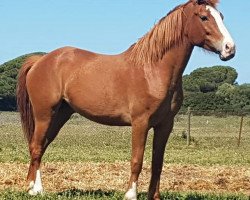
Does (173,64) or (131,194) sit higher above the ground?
(173,64)

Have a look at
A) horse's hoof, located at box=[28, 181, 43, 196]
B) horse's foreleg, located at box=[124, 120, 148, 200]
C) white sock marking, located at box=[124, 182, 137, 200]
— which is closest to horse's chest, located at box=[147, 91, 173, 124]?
horse's foreleg, located at box=[124, 120, 148, 200]

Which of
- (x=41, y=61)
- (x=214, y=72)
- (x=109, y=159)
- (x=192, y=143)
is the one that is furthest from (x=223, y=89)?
(x=41, y=61)

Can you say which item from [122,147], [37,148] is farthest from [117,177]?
[122,147]

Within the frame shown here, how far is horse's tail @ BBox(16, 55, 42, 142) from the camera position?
25.2ft

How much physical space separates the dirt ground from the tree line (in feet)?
69.6

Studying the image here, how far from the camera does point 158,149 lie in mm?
6688

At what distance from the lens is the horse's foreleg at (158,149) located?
255 inches

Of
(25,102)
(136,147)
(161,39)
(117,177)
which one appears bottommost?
(117,177)

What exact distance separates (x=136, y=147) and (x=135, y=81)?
81 cm

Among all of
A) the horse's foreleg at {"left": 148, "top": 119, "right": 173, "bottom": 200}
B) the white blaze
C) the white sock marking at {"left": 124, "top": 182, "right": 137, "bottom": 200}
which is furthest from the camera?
the horse's foreleg at {"left": 148, "top": 119, "right": 173, "bottom": 200}

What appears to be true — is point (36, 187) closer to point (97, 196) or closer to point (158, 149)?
point (97, 196)

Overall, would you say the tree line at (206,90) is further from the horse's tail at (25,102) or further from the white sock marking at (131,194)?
the white sock marking at (131,194)

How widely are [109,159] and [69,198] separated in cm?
607

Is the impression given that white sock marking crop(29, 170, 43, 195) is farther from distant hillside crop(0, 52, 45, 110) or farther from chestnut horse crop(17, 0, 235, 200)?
distant hillside crop(0, 52, 45, 110)
